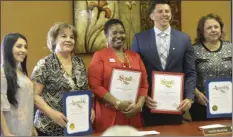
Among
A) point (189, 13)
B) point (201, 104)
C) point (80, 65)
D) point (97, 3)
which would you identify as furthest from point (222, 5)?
point (80, 65)

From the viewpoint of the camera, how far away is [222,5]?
4.97 m

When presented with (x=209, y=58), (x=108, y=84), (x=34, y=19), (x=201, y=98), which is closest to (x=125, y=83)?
(x=108, y=84)

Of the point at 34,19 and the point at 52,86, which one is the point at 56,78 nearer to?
the point at 52,86

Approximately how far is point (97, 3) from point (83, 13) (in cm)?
21

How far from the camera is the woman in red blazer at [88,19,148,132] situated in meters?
2.78

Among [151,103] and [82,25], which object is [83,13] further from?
[151,103]

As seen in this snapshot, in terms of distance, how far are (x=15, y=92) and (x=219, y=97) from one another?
1716mm

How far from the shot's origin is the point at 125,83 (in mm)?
2750

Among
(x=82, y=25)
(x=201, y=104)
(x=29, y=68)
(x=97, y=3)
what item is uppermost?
(x=97, y=3)

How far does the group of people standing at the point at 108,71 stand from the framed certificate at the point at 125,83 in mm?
51

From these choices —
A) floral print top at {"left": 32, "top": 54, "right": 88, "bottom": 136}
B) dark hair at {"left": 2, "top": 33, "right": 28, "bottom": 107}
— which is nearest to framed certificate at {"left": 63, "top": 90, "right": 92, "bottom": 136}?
floral print top at {"left": 32, "top": 54, "right": 88, "bottom": 136}

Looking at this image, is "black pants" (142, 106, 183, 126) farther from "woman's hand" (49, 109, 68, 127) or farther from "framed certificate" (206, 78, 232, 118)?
"woman's hand" (49, 109, 68, 127)

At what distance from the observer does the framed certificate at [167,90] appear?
2879 millimetres

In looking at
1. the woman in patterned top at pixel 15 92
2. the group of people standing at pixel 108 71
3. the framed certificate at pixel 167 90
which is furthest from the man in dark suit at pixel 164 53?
the woman in patterned top at pixel 15 92
